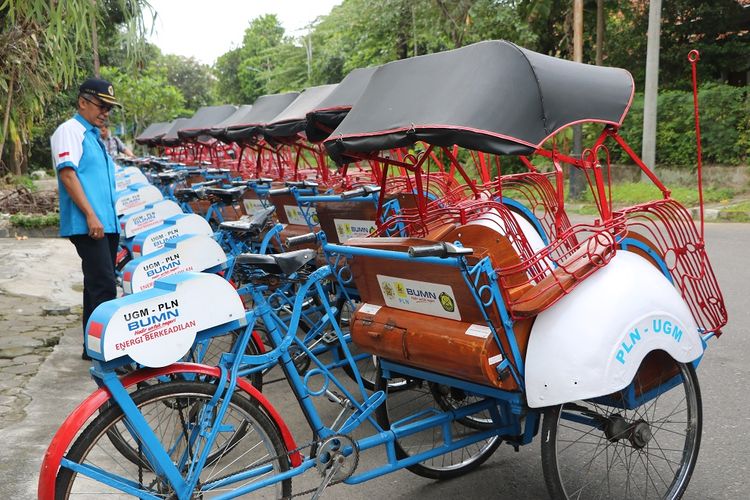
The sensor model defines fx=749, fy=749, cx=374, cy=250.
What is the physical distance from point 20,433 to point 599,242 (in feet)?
11.2

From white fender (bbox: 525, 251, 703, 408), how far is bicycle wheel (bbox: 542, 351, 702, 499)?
0.16 metres

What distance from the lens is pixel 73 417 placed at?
2.49 meters

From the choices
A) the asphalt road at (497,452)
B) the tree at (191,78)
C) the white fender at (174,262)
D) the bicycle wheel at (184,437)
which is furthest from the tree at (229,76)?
the bicycle wheel at (184,437)

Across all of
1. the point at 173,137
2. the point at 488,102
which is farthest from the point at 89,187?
the point at 173,137

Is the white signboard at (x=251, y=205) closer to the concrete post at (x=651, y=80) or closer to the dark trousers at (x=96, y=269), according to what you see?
the dark trousers at (x=96, y=269)

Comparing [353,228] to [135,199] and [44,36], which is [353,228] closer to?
[135,199]

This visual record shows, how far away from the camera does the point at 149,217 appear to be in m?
6.34

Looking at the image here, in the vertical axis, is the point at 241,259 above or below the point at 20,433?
above

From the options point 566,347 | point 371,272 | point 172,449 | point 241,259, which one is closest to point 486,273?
point 566,347

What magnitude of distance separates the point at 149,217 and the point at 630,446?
14.6 feet

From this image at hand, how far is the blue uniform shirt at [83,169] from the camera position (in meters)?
5.11

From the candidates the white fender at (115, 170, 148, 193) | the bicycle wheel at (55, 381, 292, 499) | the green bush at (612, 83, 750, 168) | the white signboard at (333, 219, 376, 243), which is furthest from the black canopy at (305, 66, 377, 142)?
the green bush at (612, 83, 750, 168)

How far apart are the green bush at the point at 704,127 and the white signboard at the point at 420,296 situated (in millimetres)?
13775

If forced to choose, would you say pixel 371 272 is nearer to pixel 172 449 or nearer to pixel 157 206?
pixel 172 449
